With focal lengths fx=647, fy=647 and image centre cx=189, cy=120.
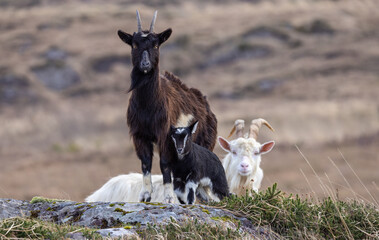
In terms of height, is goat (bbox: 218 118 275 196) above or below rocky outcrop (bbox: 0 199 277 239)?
below

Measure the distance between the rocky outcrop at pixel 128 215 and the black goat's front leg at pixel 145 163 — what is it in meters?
2.04

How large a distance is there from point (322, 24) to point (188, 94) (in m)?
57.3

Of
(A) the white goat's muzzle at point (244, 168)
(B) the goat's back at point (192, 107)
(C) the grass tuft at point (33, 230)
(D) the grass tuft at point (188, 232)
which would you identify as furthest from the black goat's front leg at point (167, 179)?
(C) the grass tuft at point (33, 230)

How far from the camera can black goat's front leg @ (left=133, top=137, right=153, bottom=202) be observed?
888cm

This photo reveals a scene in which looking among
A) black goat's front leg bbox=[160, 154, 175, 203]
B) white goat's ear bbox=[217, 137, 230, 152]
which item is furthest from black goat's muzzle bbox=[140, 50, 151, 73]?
white goat's ear bbox=[217, 137, 230, 152]

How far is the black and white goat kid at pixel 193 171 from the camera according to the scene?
856cm

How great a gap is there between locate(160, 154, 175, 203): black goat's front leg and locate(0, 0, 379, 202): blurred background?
15.8 meters

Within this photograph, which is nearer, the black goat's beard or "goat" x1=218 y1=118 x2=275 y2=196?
the black goat's beard

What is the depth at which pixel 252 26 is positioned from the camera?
67.1 metres

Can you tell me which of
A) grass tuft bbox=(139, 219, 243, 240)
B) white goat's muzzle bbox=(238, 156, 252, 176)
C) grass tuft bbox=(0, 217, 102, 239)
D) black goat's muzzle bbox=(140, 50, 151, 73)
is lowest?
white goat's muzzle bbox=(238, 156, 252, 176)

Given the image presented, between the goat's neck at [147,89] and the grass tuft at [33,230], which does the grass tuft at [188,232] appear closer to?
the grass tuft at [33,230]

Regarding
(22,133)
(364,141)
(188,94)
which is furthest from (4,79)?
(188,94)

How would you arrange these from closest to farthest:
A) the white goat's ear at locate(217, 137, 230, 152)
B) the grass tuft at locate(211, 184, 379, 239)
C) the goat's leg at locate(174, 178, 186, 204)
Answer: the grass tuft at locate(211, 184, 379, 239)
the goat's leg at locate(174, 178, 186, 204)
the white goat's ear at locate(217, 137, 230, 152)

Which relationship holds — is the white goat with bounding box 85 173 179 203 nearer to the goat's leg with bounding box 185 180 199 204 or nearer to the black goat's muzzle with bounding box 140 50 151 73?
the goat's leg with bounding box 185 180 199 204
